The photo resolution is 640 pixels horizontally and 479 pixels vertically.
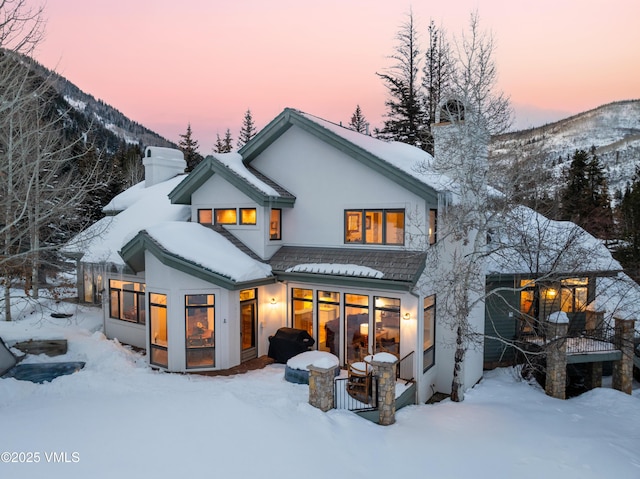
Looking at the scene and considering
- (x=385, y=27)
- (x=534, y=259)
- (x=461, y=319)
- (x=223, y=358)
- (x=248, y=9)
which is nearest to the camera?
(x=461, y=319)

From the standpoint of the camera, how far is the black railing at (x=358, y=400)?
862 cm

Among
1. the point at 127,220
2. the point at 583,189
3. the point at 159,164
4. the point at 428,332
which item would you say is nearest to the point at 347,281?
the point at 428,332

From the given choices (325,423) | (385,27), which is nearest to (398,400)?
(325,423)

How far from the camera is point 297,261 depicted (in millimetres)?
11805

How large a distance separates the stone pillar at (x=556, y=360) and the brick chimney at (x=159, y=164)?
17.8 meters

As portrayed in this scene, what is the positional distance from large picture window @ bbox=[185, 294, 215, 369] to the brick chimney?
11.2m

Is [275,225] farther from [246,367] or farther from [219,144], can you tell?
[219,144]

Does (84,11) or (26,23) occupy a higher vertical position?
(84,11)

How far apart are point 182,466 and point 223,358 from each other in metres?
5.06

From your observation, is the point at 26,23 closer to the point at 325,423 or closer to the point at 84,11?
the point at 84,11

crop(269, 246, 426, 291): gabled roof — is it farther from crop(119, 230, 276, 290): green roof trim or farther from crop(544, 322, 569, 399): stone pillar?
crop(544, 322, 569, 399): stone pillar

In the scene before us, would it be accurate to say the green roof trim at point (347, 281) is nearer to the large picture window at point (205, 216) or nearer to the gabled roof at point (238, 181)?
the gabled roof at point (238, 181)

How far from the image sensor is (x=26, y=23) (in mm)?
7906

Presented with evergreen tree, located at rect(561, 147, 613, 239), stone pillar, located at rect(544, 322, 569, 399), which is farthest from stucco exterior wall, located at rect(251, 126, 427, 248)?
evergreen tree, located at rect(561, 147, 613, 239)
